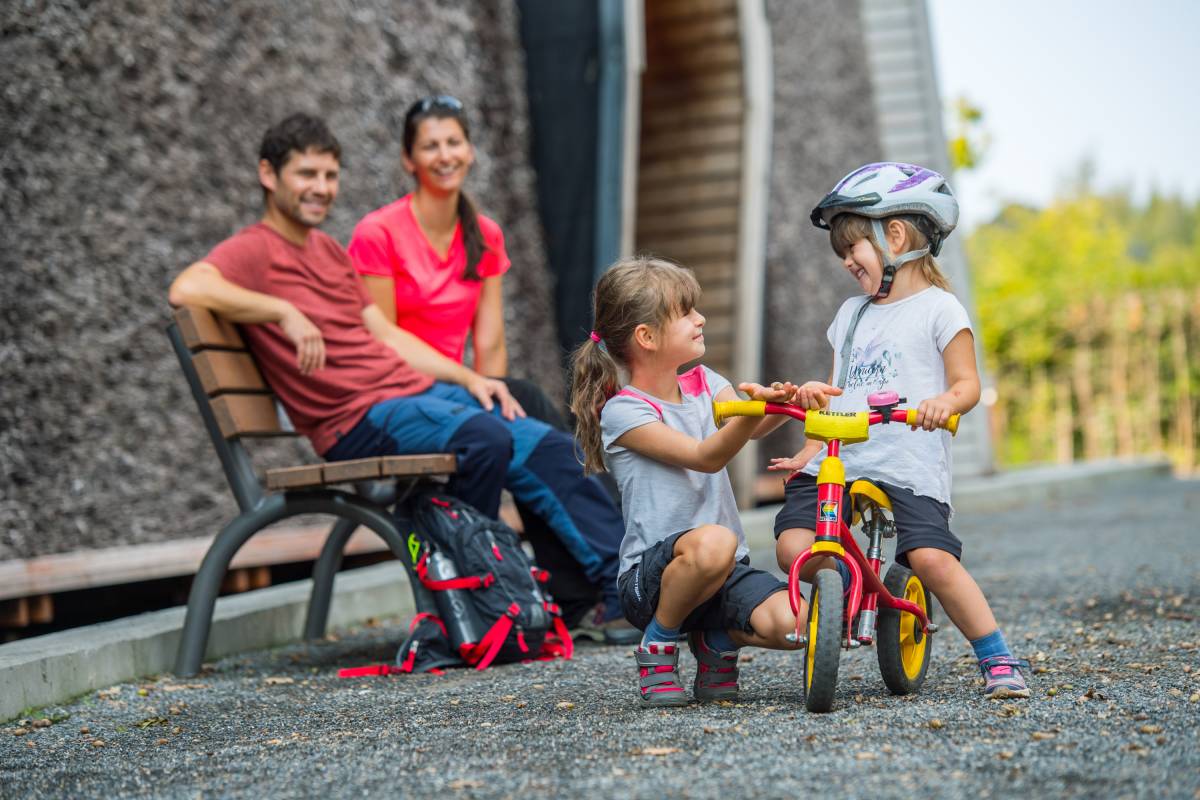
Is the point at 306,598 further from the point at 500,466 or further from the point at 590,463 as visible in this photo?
the point at 590,463

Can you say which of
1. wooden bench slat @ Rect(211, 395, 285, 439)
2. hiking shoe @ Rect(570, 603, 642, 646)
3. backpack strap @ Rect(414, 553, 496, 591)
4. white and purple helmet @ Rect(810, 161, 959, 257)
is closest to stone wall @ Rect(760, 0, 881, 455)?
hiking shoe @ Rect(570, 603, 642, 646)

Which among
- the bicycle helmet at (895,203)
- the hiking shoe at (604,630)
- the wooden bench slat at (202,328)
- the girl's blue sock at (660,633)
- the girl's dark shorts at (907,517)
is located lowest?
the hiking shoe at (604,630)

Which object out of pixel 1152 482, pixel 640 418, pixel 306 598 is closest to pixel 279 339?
pixel 306 598

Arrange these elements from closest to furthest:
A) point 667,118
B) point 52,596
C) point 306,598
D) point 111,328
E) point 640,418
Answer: point 640,418 < point 306,598 < point 52,596 < point 111,328 < point 667,118

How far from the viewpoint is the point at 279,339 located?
400 cm

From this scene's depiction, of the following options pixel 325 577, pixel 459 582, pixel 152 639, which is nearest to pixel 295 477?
pixel 459 582

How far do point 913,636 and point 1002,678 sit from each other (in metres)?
0.21

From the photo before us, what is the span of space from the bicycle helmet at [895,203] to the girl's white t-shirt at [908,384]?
0.11 m

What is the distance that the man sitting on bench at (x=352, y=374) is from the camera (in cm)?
392

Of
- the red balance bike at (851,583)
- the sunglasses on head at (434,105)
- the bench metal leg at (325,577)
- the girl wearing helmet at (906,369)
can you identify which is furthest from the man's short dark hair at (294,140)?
the red balance bike at (851,583)

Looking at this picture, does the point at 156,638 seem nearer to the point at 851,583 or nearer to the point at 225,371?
the point at 225,371

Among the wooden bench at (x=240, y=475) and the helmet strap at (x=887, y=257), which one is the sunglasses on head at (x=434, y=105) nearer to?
the wooden bench at (x=240, y=475)

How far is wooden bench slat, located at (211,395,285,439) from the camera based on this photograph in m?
3.89

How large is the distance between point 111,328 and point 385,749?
3219 millimetres
